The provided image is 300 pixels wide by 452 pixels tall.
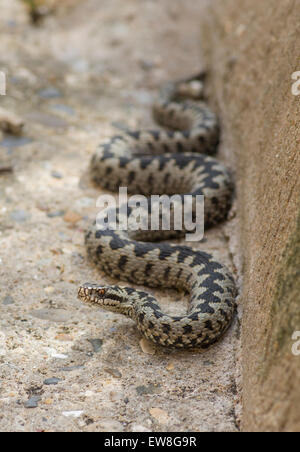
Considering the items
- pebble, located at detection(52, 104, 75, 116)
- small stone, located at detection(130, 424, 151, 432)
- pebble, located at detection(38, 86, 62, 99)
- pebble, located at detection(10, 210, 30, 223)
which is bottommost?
small stone, located at detection(130, 424, 151, 432)

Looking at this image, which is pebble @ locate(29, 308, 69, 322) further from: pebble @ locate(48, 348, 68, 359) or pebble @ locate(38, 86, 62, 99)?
pebble @ locate(38, 86, 62, 99)

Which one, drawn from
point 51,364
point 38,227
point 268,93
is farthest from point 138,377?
point 268,93

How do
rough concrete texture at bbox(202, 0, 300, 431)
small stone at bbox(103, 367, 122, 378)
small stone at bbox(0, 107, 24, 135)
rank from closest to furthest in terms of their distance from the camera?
rough concrete texture at bbox(202, 0, 300, 431) → small stone at bbox(103, 367, 122, 378) → small stone at bbox(0, 107, 24, 135)

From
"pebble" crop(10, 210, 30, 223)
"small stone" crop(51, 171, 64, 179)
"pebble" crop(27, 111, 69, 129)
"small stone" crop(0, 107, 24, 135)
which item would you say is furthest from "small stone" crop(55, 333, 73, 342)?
"pebble" crop(27, 111, 69, 129)

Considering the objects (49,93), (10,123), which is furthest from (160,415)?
(49,93)

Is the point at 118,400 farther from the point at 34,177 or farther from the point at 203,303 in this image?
the point at 34,177

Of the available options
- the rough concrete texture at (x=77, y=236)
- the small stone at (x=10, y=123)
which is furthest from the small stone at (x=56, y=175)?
the small stone at (x=10, y=123)

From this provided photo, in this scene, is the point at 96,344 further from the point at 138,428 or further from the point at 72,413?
the point at 138,428
